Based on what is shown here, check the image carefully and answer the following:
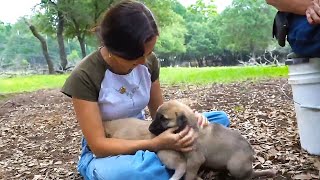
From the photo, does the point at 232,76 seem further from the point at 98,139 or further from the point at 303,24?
the point at 98,139

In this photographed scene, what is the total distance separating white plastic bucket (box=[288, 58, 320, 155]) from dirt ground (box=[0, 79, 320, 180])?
14 cm

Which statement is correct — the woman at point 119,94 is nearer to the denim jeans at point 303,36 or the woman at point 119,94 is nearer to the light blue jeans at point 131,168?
the light blue jeans at point 131,168

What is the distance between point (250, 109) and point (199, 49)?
42753mm

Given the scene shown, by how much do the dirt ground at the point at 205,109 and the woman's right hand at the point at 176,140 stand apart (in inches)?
17.7

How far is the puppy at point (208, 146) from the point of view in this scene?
8.86 ft

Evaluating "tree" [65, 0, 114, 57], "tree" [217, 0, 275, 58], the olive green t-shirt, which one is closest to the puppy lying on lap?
the olive green t-shirt

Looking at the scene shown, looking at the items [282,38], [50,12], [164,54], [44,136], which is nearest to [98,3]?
[50,12]

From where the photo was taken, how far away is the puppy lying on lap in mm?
2699

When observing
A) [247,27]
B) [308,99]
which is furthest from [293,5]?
[247,27]

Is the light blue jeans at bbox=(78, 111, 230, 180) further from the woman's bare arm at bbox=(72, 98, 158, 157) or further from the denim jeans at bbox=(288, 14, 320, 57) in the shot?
the denim jeans at bbox=(288, 14, 320, 57)

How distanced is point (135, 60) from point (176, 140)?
0.52m

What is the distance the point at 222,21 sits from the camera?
47281 millimetres

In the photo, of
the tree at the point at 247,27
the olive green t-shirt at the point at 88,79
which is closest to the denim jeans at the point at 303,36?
the olive green t-shirt at the point at 88,79

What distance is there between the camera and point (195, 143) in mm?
2730
